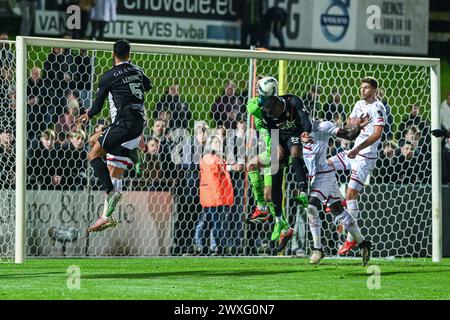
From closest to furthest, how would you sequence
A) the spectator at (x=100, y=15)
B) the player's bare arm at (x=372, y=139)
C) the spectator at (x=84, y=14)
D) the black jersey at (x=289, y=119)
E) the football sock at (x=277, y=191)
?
the black jersey at (x=289, y=119)
the football sock at (x=277, y=191)
the player's bare arm at (x=372, y=139)
the spectator at (x=84, y=14)
the spectator at (x=100, y=15)

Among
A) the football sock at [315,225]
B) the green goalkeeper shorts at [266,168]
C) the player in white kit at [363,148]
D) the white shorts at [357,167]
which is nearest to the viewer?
the football sock at [315,225]

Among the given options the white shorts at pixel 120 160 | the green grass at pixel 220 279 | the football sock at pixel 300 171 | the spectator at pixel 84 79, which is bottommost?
the green grass at pixel 220 279

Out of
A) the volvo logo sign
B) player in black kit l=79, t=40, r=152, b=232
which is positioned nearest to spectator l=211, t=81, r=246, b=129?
player in black kit l=79, t=40, r=152, b=232

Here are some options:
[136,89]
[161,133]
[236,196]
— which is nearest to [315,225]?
[236,196]

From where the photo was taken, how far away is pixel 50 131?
18078 millimetres

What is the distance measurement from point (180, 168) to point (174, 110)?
1.03 m

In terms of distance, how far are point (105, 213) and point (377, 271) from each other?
348 centimetres

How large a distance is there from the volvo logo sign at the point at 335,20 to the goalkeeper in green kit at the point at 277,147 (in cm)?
1370

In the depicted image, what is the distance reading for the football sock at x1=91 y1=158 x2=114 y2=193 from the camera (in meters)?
15.1

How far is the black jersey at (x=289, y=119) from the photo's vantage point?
16.0m

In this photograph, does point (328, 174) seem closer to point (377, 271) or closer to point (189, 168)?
point (377, 271)

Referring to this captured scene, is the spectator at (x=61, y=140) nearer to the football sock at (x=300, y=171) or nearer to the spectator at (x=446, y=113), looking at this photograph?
the football sock at (x=300, y=171)

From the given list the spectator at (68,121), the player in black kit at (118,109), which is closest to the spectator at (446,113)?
the spectator at (68,121)

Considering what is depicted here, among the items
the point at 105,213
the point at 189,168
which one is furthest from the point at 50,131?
the point at 105,213
